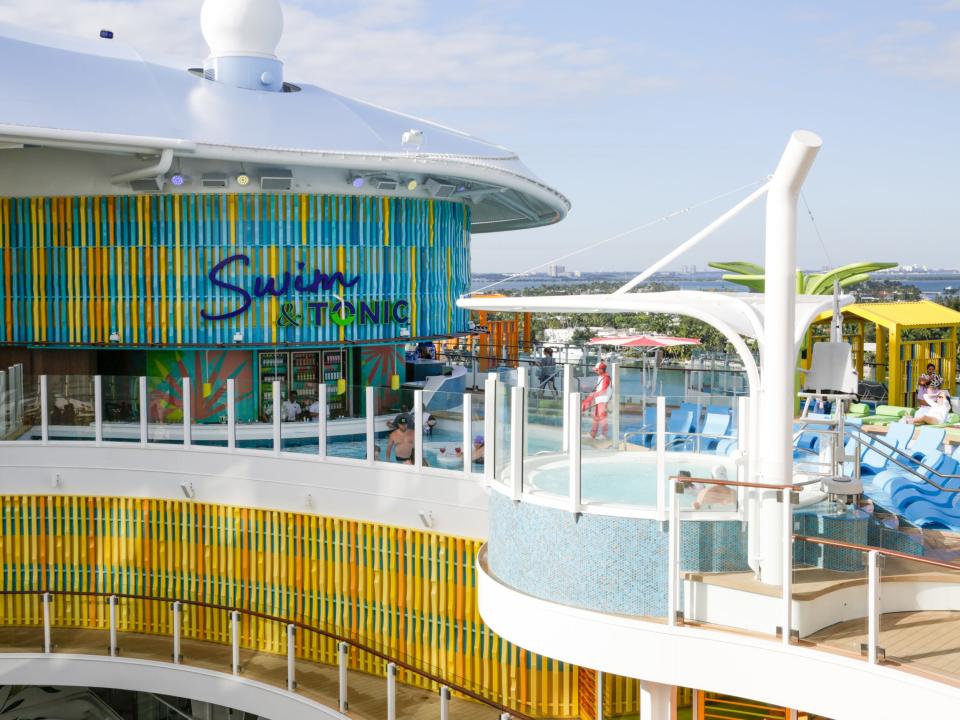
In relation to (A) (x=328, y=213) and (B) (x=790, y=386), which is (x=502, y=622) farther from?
(A) (x=328, y=213)

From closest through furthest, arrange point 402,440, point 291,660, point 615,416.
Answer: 1. point 615,416
2. point 291,660
3. point 402,440

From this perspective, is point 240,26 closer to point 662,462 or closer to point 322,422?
point 322,422

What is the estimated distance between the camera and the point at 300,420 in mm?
15836

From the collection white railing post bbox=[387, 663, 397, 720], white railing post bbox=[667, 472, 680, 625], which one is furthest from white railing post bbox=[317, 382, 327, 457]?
white railing post bbox=[667, 472, 680, 625]

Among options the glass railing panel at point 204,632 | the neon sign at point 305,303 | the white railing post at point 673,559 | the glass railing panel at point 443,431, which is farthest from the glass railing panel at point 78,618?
the white railing post at point 673,559

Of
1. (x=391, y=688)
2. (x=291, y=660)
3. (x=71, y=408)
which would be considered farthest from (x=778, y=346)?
(x=71, y=408)

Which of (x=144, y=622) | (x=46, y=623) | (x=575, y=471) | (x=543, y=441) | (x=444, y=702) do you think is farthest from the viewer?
(x=144, y=622)

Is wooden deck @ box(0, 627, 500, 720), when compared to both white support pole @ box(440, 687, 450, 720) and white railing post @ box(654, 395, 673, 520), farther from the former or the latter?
white railing post @ box(654, 395, 673, 520)

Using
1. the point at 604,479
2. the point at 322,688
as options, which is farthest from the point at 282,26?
the point at 604,479

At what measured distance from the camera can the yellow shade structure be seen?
2825 centimetres

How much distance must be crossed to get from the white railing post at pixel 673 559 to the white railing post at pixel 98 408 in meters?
9.92

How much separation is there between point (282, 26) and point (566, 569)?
14969 mm

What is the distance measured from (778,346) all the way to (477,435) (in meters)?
5.22

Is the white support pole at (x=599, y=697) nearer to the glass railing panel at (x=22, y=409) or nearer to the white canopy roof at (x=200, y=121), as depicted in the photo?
the white canopy roof at (x=200, y=121)
